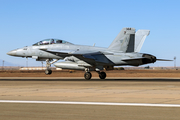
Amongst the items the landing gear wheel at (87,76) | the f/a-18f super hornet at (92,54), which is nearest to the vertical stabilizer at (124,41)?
the f/a-18f super hornet at (92,54)

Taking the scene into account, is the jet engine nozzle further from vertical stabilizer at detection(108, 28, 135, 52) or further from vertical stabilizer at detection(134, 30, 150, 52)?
vertical stabilizer at detection(134, 30, 150, 52)

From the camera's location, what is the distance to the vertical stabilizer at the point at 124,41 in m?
30.6

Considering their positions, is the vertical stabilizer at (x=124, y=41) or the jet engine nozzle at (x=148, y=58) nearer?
the jet engine nozzle at (x=148, y=58)

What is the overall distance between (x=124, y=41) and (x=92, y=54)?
4.01 meters

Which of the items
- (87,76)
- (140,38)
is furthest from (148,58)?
(87,76)

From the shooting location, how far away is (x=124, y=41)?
30688mm

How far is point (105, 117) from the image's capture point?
24.8 feet

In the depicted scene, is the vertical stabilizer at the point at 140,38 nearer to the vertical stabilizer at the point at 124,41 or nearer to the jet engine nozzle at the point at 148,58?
the vertical stabilizer at the point at 124,41

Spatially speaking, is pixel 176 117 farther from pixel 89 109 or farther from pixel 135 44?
pixel 135 44

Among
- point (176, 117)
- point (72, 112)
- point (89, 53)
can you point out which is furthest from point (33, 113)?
point (89, 53)

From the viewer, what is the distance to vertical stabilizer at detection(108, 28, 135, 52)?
30.6 m

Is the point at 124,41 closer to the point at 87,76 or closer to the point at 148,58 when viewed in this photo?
the point at 148,58

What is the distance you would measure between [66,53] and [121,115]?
22630 millimetres

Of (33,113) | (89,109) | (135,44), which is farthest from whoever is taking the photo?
(135,44)
